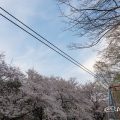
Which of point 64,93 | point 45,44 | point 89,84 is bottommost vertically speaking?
point 45,44

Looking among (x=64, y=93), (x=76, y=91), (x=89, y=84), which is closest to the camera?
(x=64, y=93)

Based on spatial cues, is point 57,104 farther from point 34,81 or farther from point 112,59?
point 112,59

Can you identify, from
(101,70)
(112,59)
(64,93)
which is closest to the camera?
(112,59)

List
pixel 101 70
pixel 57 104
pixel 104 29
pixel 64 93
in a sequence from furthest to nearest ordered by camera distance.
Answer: pixel 64 93 → pixel 57 104 → pixel 101 70 → pixel 104 29

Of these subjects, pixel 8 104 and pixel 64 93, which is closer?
pixel 8 104

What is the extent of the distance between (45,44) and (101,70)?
69.6 feet

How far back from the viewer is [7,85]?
44.1 metres

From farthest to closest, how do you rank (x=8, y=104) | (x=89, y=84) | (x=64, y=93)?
(x=89, y=84) → (x=64, y=93) → (x=8, y=104)

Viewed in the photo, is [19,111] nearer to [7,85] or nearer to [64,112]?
[7,85]

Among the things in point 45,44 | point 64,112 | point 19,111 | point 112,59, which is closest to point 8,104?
point 19,111

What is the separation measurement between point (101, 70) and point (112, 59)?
9360 mm

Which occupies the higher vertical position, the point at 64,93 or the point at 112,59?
the point at 64,93

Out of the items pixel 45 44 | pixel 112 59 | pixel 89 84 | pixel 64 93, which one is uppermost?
pixel 89 84

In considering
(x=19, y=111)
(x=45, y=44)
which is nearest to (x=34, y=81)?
(x=19, y=111)
